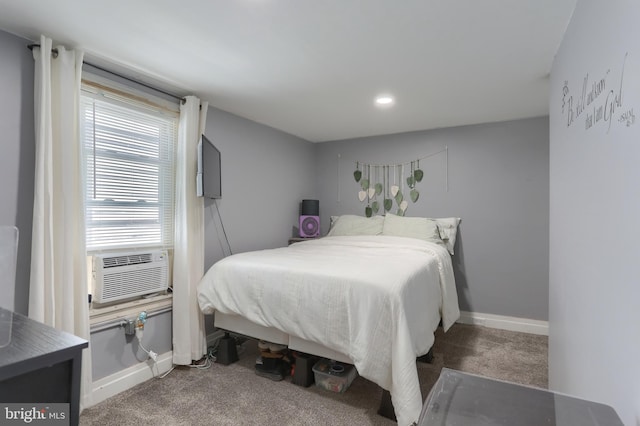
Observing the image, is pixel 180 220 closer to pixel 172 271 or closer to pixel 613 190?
pixel 172 271

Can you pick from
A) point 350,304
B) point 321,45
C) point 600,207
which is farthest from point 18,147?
point 600,207

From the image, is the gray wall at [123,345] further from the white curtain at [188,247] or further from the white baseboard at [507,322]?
the white baseboard at [507,322]

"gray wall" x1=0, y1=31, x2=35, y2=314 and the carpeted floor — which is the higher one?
"gray wall" x1=0, y1=31, x2=35, y2=314

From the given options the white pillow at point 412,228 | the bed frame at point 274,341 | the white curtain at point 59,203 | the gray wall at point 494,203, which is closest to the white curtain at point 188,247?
the bed frame at point 274,341

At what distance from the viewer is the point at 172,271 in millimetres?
2781

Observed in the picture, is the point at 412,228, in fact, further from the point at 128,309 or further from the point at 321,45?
the point at 128,309

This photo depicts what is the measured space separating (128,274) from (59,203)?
2.18 ft

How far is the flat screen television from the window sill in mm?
884

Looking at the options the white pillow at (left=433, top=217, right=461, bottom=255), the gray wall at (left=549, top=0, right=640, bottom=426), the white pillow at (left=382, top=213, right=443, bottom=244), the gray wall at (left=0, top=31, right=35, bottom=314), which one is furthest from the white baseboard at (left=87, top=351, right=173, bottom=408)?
the white pillow at (left=433, top=217, right=461, bottom=255)

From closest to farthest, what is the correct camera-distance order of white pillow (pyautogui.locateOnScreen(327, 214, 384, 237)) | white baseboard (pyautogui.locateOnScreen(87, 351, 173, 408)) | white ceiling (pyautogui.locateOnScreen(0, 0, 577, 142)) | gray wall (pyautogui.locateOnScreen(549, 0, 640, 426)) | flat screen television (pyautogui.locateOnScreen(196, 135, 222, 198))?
gray wall (pyautogui.locateOnScreen(549, 0, 640, 426))
white ceiling (pyautogui.locateOnScreen(0, 0, 577, 142))
white baseboard (pyautogui.locateOnScreen(87, 351, 173, 408))
flat screen television (pyautogui.locateOnScreen(196, 135, 222, 198))
white pillow (pyautogui.locateOnScreen(327, 214, 384, 237))

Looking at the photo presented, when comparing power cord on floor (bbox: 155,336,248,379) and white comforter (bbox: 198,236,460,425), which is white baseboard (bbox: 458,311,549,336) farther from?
power cord on floor (bbox: 155,336,248,379)

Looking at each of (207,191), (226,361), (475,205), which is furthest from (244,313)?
(475,205)

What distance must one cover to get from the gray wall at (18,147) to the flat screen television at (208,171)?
1004 millimetres

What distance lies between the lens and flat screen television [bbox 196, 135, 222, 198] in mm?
2627
